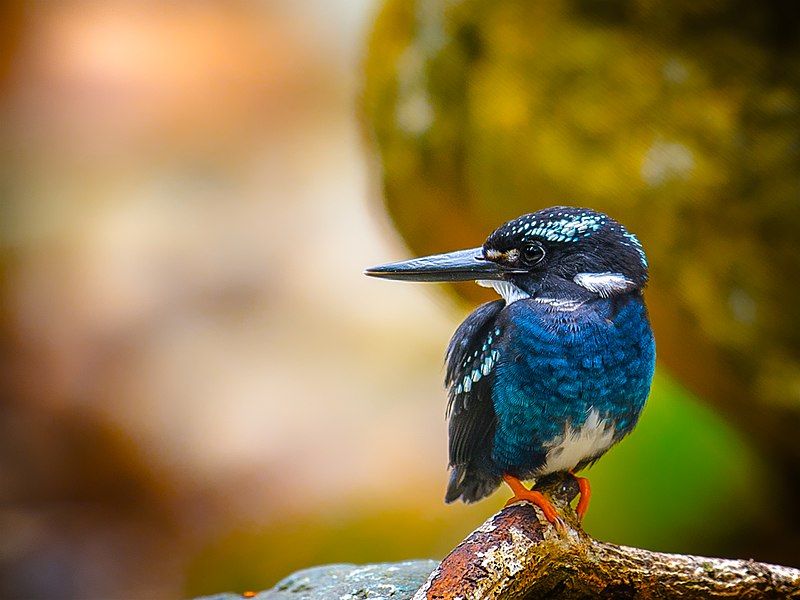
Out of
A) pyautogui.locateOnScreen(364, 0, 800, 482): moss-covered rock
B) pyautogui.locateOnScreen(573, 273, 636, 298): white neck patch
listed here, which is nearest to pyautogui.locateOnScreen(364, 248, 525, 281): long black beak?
pyautogui.locateOnScreen(573, 273, 636, 298): white neck patch

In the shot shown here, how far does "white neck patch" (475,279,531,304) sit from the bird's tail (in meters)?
0.30

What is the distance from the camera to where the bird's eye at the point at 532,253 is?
1.55 meters

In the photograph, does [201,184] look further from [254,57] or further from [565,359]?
[565,359]

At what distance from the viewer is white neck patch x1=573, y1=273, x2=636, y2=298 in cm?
153

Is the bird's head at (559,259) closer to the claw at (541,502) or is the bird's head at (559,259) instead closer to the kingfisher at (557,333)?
the kingfisher at (557,333)

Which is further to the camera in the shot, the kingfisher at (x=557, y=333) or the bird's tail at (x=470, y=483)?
the bird's tail at (x=470, y=483)

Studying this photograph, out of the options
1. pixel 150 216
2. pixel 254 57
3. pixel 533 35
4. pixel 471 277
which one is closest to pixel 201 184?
pixel 150 216

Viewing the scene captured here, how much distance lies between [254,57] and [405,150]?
2.80 m

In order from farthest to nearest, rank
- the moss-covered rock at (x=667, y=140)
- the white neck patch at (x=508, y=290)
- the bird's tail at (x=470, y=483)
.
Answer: the moss-covered rock at (x=667, y=140)
the bird's tail at (x=470, y=483)
the white neck patch at (x=508, y=290)

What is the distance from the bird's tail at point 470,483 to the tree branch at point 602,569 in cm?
12

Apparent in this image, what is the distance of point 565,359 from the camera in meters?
1.53

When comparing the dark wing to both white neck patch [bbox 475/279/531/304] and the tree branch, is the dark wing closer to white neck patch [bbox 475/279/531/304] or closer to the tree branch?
white neck patch [bbox 475/279/531/304]

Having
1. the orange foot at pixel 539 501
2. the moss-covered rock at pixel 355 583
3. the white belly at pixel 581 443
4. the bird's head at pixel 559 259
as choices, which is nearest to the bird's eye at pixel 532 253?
the bird's head at pixel 559 259

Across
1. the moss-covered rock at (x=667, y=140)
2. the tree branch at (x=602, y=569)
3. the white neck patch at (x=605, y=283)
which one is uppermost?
the moss-covered rock at (x=667, y=140)
